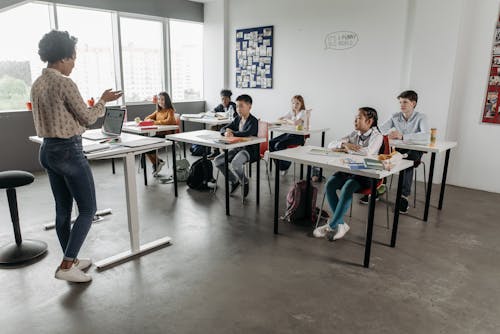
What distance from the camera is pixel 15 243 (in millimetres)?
3014

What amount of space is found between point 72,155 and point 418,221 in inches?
126

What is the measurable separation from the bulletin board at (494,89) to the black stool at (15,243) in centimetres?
507

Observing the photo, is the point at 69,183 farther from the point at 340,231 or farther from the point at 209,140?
the point at 340,231

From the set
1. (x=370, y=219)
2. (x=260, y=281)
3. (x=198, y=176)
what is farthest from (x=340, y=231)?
(x=198, y=176)

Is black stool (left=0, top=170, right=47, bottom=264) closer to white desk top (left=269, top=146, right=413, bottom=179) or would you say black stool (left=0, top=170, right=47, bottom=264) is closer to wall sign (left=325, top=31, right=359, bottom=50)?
white desk top (left=269, top=146, right=413, bottom=179)

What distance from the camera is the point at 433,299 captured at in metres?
2.39

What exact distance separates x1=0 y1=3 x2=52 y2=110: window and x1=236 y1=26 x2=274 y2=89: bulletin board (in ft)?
10.9

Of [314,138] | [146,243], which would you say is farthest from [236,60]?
[146,243]

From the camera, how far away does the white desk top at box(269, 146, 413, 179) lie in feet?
8.85

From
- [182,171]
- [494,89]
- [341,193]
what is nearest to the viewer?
[341,193]

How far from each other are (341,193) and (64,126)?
7.14ft

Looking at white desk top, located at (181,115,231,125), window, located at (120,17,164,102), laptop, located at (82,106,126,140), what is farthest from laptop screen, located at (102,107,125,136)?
window, located at (120,17,164,102)

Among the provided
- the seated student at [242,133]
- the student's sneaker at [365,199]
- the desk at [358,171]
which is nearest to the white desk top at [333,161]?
the desk at [358,171]

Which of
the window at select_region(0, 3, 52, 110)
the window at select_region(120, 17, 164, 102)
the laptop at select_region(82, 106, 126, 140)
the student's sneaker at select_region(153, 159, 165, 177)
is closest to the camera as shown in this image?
the laptop at select_region(82, 106, 126, 140)
